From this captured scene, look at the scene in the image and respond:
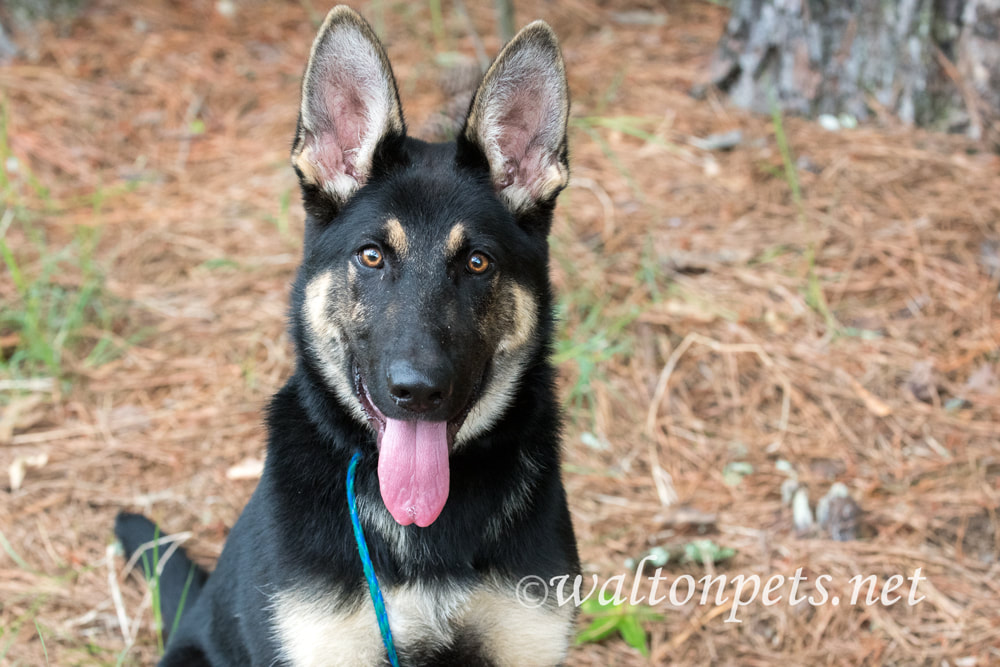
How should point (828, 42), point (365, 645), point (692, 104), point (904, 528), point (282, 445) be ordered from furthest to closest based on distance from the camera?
point (692, 104) → point (828, 42) → point (904, 528) → point (282, 445) → point (365, 645)

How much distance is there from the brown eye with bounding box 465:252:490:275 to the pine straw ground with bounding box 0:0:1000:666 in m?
1.81

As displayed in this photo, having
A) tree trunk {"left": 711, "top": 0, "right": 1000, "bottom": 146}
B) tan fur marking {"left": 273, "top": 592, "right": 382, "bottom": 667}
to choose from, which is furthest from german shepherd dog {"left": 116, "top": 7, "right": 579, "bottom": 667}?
tree trunk {"left": 711, "top": 0, "right": 1000, "bottom": 146}

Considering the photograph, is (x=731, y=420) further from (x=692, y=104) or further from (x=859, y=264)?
(x=692, y=104)

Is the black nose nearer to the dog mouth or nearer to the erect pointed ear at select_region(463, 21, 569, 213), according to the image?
the dog mouth

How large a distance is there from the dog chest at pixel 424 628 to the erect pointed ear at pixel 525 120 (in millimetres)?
1333

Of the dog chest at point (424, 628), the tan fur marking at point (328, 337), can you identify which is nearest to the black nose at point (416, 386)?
the tan fur marking at point (328, 337)

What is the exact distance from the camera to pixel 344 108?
3201mm

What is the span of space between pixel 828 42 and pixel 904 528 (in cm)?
330

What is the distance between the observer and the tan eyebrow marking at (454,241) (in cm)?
303

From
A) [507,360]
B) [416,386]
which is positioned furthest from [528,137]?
[416,386]

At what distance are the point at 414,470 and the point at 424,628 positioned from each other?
504 mm

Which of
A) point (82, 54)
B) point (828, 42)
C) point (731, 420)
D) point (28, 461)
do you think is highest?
point (828, 42)

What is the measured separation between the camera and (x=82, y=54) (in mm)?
7184

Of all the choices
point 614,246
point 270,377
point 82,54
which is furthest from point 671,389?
point 82,54
